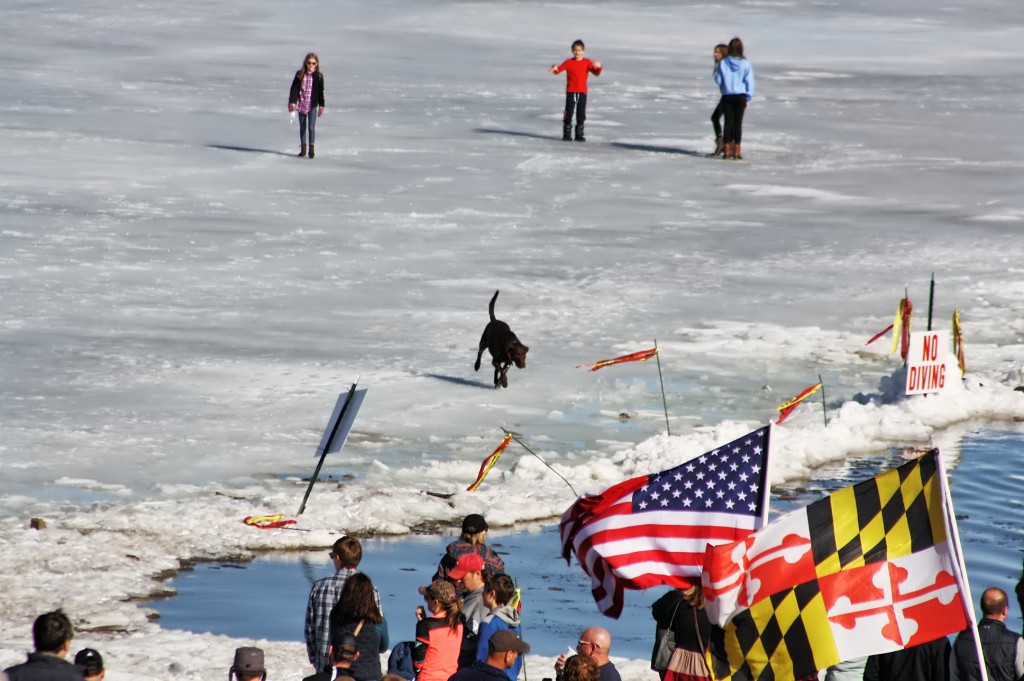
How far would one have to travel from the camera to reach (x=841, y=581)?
6.86 metres

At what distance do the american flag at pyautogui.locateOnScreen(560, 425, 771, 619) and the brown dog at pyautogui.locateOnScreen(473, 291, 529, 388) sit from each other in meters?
6.85

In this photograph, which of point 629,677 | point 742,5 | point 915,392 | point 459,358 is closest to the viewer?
point 629,677

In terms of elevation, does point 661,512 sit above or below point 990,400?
above

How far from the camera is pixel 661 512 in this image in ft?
25.5

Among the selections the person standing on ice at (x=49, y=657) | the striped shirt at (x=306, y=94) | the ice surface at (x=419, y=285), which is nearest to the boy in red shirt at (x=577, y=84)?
the ice surface at (x=419, y=285)

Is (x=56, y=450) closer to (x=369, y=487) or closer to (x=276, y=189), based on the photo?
(x=369, y=487)

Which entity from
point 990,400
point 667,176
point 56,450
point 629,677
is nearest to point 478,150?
point 667,176

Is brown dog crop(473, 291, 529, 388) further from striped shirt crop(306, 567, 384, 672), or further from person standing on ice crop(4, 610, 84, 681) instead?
person standing on ice crop(4, 610, 84, 681)

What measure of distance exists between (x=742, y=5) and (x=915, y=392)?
41.5 meters

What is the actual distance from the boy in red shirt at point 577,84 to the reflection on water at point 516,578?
15657mm

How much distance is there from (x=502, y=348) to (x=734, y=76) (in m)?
11.6

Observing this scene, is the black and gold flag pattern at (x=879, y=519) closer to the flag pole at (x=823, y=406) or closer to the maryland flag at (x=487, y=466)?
the maryland flag at (x=487, y=466)

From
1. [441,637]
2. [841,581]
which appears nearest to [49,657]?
[441,637]

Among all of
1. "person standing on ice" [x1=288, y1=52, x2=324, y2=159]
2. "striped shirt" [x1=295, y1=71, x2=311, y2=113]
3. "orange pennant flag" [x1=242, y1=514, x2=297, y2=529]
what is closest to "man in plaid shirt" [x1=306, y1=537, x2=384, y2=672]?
"orange pennant flag" [x1=242, y1=514, x2=297, y2=529]
